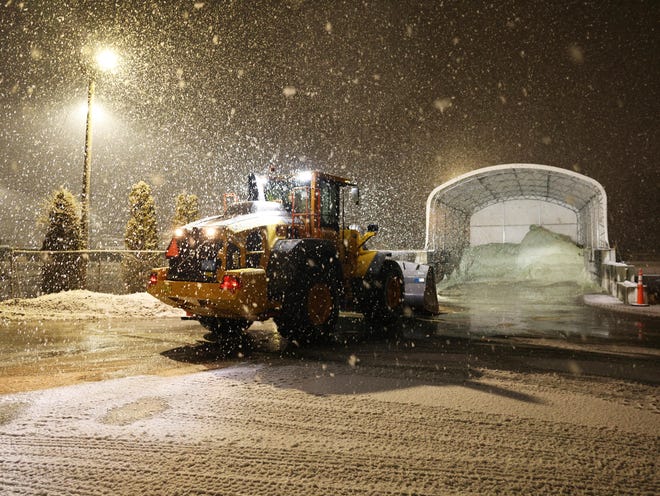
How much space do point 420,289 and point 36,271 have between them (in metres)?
11.2

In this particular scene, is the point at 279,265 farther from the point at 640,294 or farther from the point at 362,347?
the point at 640,294

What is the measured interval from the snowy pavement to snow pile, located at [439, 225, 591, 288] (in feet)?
56.5

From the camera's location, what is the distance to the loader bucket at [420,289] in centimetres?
1158

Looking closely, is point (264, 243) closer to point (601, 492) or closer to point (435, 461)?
point (435, 461)

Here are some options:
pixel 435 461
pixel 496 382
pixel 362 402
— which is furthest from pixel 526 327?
pixel 435 461

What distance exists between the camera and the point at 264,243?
790cm

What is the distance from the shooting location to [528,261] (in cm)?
2562

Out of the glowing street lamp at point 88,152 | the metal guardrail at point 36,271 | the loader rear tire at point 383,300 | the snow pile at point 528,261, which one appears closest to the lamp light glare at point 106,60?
the glowing street lamp at point 88,152

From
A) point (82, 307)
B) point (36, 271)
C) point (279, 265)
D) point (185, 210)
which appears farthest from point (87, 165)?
point (185, 210)

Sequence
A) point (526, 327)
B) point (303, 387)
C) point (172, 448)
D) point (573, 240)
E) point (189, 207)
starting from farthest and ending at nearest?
point (189, 207)
point (573, 240)
point (526, 327)
point (303, 387)
point (172, 448)

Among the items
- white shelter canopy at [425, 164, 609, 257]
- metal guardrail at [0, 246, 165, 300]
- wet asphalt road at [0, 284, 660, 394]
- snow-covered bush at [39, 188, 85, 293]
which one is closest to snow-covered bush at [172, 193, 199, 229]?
snow-covered bush at [39, 188, 85, 293]

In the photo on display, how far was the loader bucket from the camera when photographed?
11578 millimetres

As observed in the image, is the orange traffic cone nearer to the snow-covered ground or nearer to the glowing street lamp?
the snow-covered ground

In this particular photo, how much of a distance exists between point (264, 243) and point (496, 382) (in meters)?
4.23
